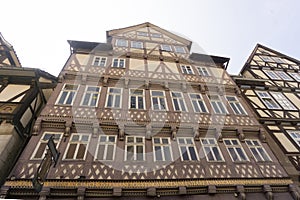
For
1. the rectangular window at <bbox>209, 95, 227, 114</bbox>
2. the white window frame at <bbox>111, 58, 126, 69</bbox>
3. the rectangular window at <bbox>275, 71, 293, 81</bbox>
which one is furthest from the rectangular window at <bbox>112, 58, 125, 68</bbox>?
the rectangular window at <bbox>275, 71, 293, 81</bbox>

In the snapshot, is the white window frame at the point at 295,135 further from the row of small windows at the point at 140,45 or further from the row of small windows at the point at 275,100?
the row of small windows at the point at 140,45

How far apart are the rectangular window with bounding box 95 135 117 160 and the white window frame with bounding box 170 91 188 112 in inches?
150

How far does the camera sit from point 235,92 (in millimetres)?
12031

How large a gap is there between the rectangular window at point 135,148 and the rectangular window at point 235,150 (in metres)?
4.21

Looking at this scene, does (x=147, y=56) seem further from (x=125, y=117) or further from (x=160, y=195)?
(x=160, y=195)

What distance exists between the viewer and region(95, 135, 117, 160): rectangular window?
25.0 ft

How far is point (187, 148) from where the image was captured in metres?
8.54

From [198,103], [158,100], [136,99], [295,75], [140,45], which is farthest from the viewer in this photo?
[295,75]

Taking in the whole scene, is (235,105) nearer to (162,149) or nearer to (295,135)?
(295,135)

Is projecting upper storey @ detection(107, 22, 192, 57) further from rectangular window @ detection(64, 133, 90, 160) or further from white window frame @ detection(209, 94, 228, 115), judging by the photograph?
rectangular window @ detection(64, 133, 90, 160)

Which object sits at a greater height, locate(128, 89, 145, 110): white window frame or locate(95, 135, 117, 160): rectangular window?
locate(128, 89, 145, 110): white window frame

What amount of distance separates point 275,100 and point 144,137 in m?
9.94

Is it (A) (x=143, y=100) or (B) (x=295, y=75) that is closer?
(A) (x=143, y=100)

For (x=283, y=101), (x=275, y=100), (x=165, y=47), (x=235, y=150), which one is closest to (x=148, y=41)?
(x=165, y=47)
